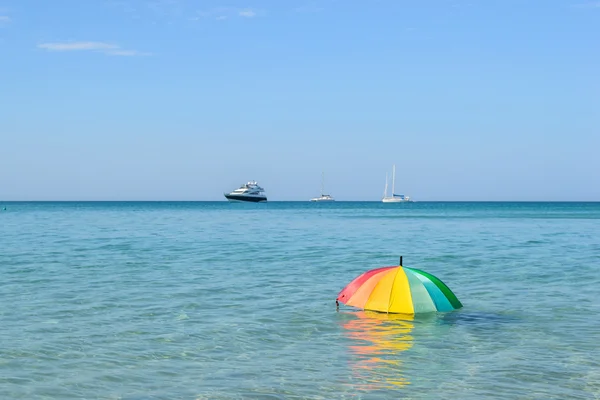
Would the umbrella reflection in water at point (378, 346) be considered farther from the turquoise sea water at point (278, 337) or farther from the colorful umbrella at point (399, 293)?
the colorful umbrella at point (399, 293)

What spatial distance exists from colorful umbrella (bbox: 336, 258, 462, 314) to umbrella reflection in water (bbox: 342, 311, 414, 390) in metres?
0.44

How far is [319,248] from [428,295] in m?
22.4

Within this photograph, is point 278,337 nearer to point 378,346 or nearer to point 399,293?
point 378,346

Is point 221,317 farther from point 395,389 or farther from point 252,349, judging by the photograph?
point 395,389

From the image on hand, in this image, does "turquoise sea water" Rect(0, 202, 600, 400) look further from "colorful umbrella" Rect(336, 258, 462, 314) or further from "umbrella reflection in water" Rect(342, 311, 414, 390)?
"colorful umbrella" Rect(336, 258, 462, 314)

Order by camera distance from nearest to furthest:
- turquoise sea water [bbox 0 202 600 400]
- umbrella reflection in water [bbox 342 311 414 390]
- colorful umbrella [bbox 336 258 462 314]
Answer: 1. turquoise sea water [bbox 0 202 600 400]
2. umbrella reflection in water [bbox 342 311 414 390]
3. colorful umbrella [bbox 336 258 462 314]

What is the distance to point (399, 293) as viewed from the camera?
13.4 meters

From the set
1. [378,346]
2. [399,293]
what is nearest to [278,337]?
[378,346]

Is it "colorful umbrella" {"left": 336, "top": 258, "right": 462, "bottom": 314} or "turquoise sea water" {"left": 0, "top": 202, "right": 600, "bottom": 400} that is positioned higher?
"colorful umbrella" {"left": 336, "top": 258, "right": 462, "bottom": 314}

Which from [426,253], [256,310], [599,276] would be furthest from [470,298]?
[426,253]

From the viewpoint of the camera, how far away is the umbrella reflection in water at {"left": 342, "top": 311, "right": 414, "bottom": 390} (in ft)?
32.0

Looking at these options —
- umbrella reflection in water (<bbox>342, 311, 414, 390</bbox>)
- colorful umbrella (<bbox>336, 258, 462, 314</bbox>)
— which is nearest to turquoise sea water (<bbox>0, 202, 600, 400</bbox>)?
umbrella reflection in water (<bbox>342, 311, 414, 390</bbox>)

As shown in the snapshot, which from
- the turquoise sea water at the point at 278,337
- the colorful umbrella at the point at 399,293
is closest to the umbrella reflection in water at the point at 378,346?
the turquoise sea water at the point at 278,337

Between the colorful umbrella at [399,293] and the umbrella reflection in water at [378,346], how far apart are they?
444 mm
